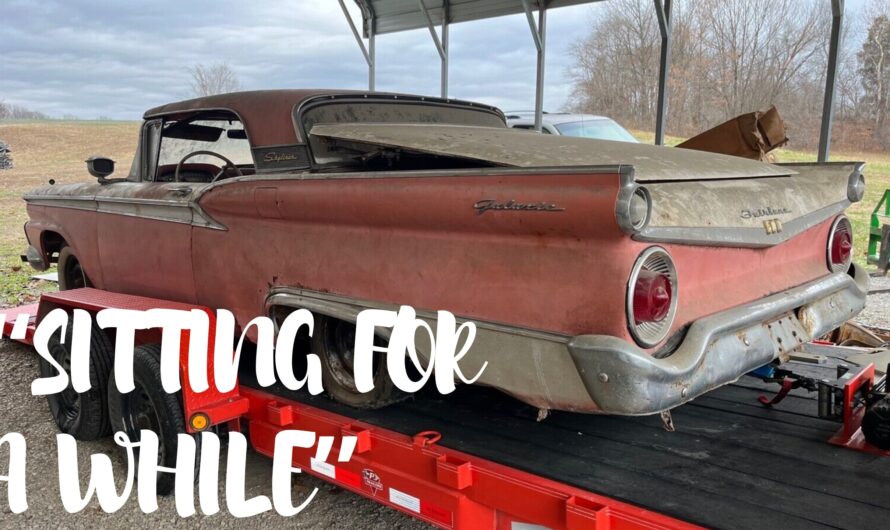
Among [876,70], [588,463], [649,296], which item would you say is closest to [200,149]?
[588,463]

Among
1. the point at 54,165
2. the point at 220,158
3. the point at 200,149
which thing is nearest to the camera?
the point at 220,158

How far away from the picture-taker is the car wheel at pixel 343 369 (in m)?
2.85

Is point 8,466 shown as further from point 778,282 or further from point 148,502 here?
point 778,282

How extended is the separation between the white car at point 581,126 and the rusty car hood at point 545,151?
6.10 metres

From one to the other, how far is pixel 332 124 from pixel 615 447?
1.79m

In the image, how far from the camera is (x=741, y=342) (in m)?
2.33

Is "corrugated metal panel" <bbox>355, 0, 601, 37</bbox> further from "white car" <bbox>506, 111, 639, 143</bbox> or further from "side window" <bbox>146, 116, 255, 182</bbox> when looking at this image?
"side window" <bbox>146, 116, 255, 182</bbox>

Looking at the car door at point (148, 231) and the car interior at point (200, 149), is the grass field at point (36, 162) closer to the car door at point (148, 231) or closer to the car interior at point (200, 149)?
the car door at point (148, 231)

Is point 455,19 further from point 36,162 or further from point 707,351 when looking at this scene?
point 36,162

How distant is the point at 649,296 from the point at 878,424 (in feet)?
3.29

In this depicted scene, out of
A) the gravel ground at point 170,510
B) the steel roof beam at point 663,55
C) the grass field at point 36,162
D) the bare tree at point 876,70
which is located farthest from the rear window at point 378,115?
the bare tree at point 876,70

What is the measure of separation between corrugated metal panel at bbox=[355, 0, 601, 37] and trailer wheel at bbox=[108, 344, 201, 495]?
25.0ft

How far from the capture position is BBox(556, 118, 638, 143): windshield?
918 centimetres

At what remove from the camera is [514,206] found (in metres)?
2.05
